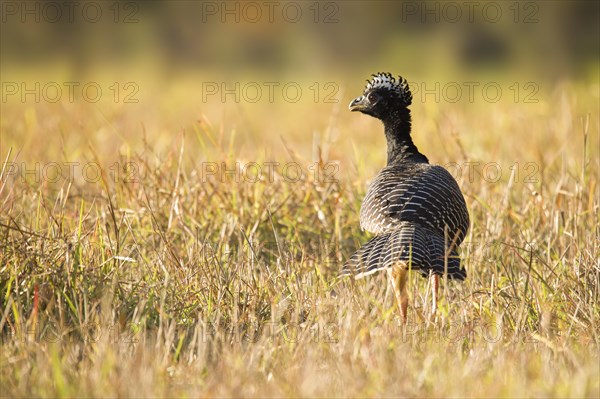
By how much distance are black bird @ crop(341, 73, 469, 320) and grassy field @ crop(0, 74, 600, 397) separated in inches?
8.1

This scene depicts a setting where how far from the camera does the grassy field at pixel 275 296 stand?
3.75 metres

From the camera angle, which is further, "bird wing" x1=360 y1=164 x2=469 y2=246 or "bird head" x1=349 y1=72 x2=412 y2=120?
"bird head" x1=349 y1=72 x2=412 y2=120

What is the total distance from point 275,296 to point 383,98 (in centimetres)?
205

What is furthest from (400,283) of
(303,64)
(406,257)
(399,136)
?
(303,64)

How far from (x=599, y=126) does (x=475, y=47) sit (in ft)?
57.6

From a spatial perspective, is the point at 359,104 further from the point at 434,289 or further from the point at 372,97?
the point at 434,289

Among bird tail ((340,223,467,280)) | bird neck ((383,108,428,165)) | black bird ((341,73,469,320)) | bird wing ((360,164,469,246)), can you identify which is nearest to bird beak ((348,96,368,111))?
black bird ((341,73,469,320))

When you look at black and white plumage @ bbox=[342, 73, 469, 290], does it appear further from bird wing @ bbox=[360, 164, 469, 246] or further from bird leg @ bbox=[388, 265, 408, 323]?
bird leg @ bbox=[388, 265, 408, 323]

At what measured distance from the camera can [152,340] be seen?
14.1 feet

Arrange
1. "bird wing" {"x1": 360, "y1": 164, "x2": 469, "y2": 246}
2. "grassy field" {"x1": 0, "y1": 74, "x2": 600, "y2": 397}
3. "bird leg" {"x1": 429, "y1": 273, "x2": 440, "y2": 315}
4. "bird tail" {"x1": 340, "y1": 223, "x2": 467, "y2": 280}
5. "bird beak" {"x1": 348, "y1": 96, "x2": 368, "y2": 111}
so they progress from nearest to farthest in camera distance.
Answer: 1. "grassy field" {"x1": 0, "y1": 74, "x2": 600, "y2": 397}
2. "bird tail" {"x1": 340, "y1": 223, "x2": 467, "y2": 280}
3. "bird leg" {"x1": 429, "y1": 273, "x2": 440, "y2": 315}
4. "bird wing" {"x1": 360, "y1": 164, "x2": 469, "y2": 246}
5. "bird beak" {"x1": 348, "y1": 96, "x2": 368, "y2": 111}

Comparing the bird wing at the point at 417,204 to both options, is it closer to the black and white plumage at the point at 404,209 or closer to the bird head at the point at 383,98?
the black and white plumage at the point at 404,209

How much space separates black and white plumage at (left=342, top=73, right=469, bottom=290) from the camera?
15.9 ft

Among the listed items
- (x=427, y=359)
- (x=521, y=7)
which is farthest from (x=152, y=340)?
(x=521, y=7)

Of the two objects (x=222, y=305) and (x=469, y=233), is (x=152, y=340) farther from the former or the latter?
(x=469, y=233)
